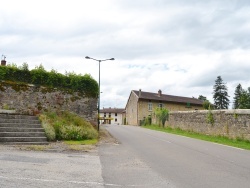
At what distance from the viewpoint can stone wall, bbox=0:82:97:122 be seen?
810 inches

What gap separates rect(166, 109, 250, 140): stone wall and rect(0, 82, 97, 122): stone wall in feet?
37.1

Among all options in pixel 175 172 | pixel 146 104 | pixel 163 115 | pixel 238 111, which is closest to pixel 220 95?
pixel 146 104

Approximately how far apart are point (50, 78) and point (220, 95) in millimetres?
72296

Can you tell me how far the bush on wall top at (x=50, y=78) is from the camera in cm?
2164

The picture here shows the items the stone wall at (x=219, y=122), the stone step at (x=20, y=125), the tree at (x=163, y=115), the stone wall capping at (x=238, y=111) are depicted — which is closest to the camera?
the stone step at (x=20, y=125)

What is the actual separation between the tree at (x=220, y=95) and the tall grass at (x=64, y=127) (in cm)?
7148

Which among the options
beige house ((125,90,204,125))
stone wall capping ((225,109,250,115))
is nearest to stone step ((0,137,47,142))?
stone wall capping ((225,109,250,115))

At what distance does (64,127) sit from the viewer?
59.5 ft

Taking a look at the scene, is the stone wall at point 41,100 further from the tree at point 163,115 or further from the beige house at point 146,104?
the beige house at point 146,104

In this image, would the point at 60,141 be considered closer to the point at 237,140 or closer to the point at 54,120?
the point at 54,120

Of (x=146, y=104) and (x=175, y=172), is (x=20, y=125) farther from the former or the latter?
(x=146, y=104)

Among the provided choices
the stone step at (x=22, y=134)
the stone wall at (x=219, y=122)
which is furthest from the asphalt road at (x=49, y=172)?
the stone wall at (x=219, y=122)

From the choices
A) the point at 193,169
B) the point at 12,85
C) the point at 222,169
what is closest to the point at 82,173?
the point at 193,169

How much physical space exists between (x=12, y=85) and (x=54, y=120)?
437 centimetres
